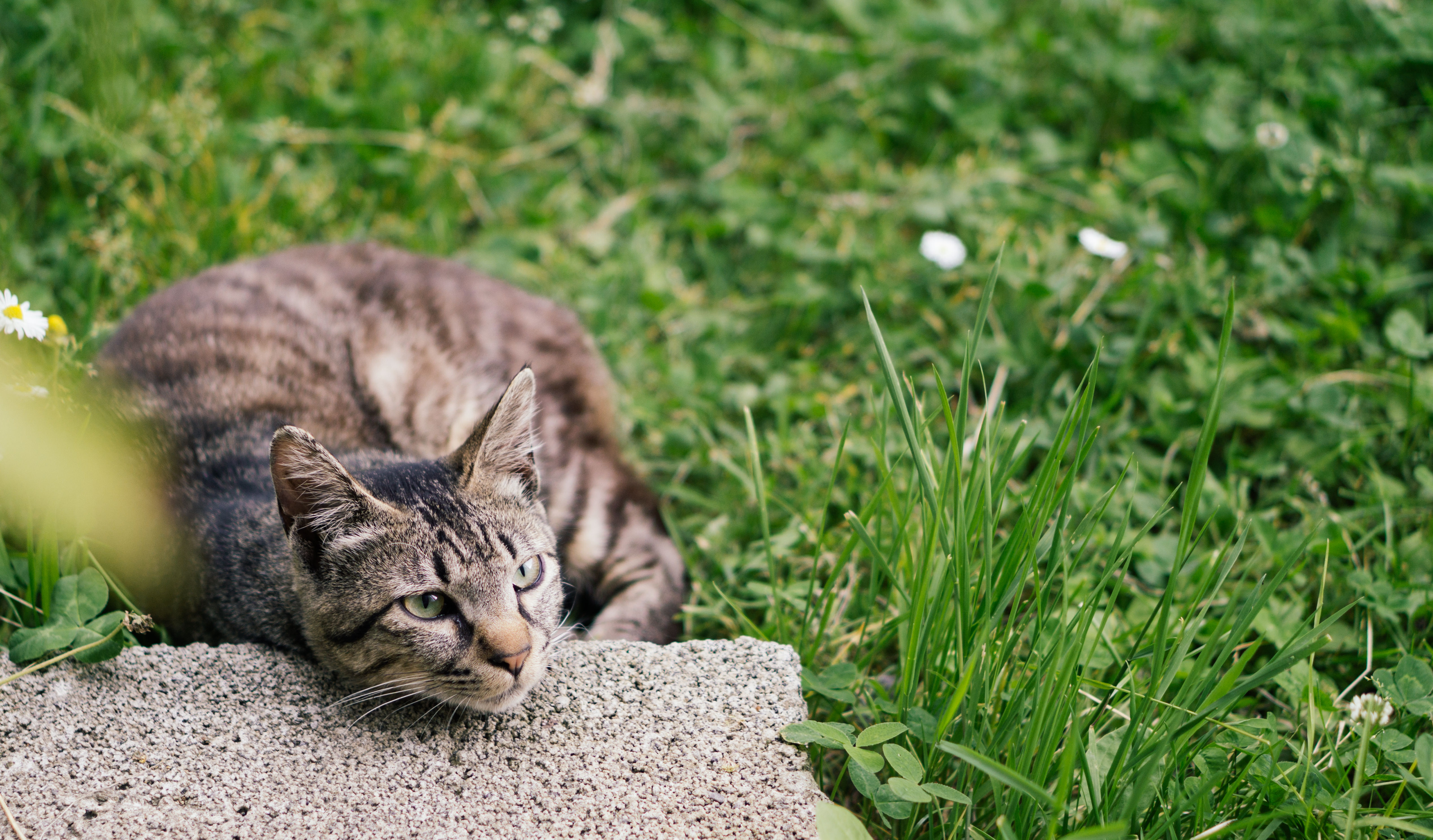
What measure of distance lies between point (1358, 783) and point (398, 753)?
5.74ft

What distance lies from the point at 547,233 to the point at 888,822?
2.81 m

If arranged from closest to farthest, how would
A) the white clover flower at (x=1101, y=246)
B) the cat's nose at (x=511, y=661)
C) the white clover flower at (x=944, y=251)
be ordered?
the cat's nose at (x=511, y=661) → the white clover flower at (x=1101, y=246) → the white clover flower at (x=944, y=251)

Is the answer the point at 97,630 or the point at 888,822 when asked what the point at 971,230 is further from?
the point at 97,630

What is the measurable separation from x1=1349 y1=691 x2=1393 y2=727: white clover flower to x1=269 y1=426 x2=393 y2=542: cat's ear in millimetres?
1927

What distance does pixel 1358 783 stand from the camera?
1.72m

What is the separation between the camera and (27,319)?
2158 mm

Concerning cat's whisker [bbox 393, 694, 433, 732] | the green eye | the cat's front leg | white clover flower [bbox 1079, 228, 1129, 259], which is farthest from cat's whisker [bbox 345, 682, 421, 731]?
white clover flower [bbox 1079, 228, 1129, 259]

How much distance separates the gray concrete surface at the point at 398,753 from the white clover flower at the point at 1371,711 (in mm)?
1032

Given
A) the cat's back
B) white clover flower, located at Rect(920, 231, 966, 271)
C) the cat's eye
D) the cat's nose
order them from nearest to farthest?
the cat's nose < the cat's eye < the cat's back < white clover flower, located at Rect(920, 231, 966, 271)

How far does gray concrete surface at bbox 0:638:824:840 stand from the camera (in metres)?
1.78

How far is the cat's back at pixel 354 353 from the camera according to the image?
264 cm

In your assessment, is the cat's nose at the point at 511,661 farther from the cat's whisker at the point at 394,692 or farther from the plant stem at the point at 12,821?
the plant stem at the point at 12,821

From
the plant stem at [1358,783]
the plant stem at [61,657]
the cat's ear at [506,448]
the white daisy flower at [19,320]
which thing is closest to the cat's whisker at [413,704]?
the cat's ear at [506,448]

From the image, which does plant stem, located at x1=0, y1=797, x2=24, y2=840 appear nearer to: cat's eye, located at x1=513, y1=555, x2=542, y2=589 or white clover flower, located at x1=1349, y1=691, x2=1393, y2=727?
cat's eye, located at x1=513, y1=555, x2=542, y2=589
